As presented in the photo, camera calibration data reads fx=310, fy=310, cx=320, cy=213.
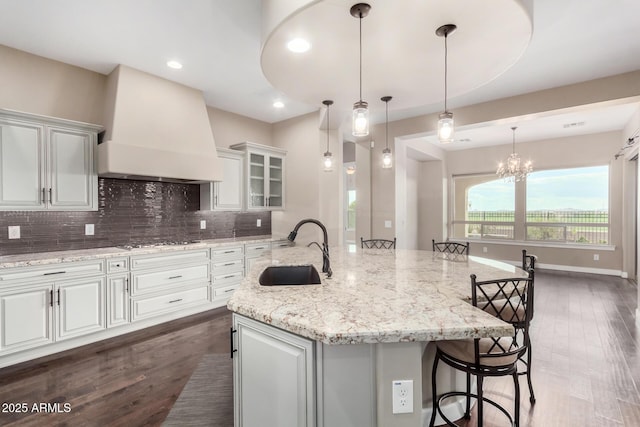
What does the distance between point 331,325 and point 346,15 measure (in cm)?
154

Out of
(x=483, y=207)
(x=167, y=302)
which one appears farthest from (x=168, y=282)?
(x=483, y=207)

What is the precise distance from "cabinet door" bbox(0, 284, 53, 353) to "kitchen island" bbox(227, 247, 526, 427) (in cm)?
225

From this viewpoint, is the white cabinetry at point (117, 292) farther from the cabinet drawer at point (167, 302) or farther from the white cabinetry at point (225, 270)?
the white cabinetry at point (225, 270)

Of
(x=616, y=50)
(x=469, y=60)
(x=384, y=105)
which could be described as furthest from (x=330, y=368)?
(x=616, y=50)

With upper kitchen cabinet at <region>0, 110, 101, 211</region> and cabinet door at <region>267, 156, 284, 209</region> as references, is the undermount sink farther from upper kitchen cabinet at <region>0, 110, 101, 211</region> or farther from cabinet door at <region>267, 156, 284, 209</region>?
cabinet door at <region>267, 156, 284, 209</region>

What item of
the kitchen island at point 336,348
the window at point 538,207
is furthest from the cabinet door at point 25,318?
the window at point 538,207

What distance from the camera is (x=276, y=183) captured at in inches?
197

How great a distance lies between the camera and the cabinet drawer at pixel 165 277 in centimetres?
324

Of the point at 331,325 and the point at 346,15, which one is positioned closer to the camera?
the point at 331,325

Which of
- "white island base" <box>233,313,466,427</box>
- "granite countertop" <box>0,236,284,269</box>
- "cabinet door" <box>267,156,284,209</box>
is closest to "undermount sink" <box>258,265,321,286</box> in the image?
"white island base" <box>233,313,466,427</box>

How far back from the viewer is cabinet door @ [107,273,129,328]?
303 centimetres

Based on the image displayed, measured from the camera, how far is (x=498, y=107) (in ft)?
13.3

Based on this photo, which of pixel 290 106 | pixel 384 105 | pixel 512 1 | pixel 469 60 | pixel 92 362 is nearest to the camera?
pixel 512 1

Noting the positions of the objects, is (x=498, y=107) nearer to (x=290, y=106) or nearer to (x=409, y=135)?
(x=409, y=135)
